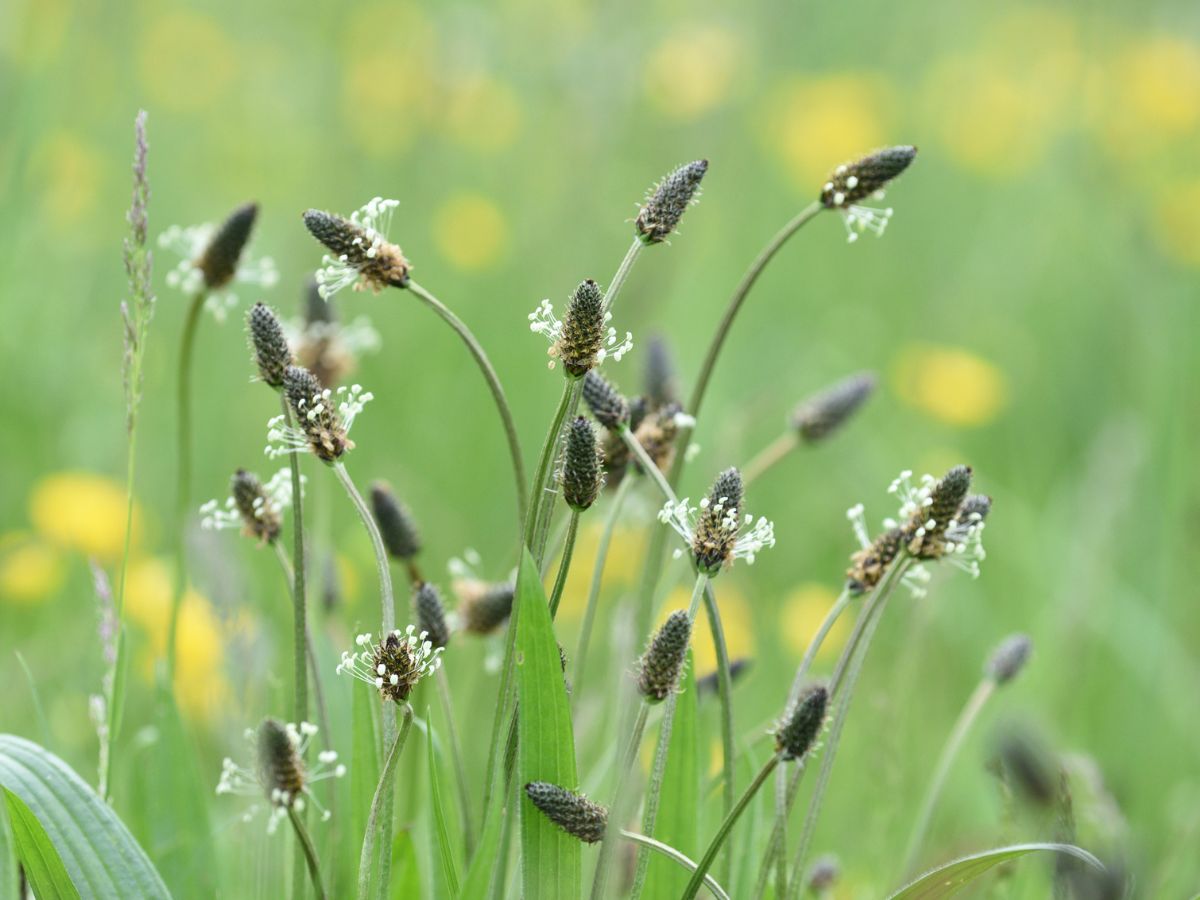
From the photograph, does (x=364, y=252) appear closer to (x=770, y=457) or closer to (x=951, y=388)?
(x=770, y=457)

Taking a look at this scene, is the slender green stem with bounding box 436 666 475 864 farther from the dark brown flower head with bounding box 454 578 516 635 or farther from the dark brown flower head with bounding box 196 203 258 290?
the dark brown flower head with bounding box 196 203 258 290

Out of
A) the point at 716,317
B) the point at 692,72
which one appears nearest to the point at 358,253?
the point at 716,317

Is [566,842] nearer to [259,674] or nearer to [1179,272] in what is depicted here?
[259,674]

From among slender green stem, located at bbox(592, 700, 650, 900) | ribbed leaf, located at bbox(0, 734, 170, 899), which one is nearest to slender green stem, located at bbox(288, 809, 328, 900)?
ribbed leaf, located at bbox(0, 734, 170, 899)

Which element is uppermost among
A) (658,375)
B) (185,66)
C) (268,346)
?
(185,66)

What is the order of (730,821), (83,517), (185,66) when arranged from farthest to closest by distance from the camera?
1. (185,66)
2. (83,517)
3. (730,821)

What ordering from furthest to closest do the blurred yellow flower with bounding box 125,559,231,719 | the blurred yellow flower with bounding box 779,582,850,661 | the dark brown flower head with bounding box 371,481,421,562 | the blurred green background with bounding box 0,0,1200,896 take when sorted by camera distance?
the blurred yellow flower with bounding box 779,582,850,661
the blurred green background with bounding box 0,0,1200,896
the blurred yellow flower with bounding box 125,559,231,719
the dark brown flower head with bounding box 371,481,421,562

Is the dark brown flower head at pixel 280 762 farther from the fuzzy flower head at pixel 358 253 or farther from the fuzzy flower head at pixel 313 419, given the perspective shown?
the fuzzy flower head at pixel 358 253

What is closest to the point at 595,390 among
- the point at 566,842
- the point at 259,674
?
the point at 566,842
